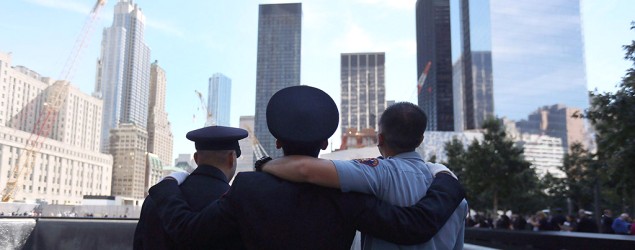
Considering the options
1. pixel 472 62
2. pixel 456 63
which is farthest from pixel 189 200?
pixel 456 63

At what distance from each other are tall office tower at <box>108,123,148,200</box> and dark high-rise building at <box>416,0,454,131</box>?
10188 centimetres

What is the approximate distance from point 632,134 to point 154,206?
51.3 ft

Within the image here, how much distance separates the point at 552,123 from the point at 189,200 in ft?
532

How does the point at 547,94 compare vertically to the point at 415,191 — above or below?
above

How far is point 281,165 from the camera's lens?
199cm

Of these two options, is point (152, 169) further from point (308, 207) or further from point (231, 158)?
point (308, 207)

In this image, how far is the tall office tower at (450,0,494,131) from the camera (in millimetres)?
144875

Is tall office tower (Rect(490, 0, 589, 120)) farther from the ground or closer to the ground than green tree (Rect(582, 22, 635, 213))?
farther from the ground

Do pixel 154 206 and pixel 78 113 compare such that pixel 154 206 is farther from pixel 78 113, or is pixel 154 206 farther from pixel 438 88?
pixel 438 88

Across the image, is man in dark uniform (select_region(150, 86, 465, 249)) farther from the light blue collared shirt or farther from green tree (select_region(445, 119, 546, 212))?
green tree (select_region(445, 119, 546, 212))

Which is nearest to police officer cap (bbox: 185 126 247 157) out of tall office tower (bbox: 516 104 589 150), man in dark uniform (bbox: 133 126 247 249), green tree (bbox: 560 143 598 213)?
man in dark uniform (bbox: 133 126 247 249)

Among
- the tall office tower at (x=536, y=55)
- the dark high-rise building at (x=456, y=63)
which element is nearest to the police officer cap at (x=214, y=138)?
the dark high-rise building at (x=456, y=63)

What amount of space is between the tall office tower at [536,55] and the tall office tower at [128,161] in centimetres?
11994

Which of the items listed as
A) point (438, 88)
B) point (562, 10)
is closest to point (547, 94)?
point (562, 10)
